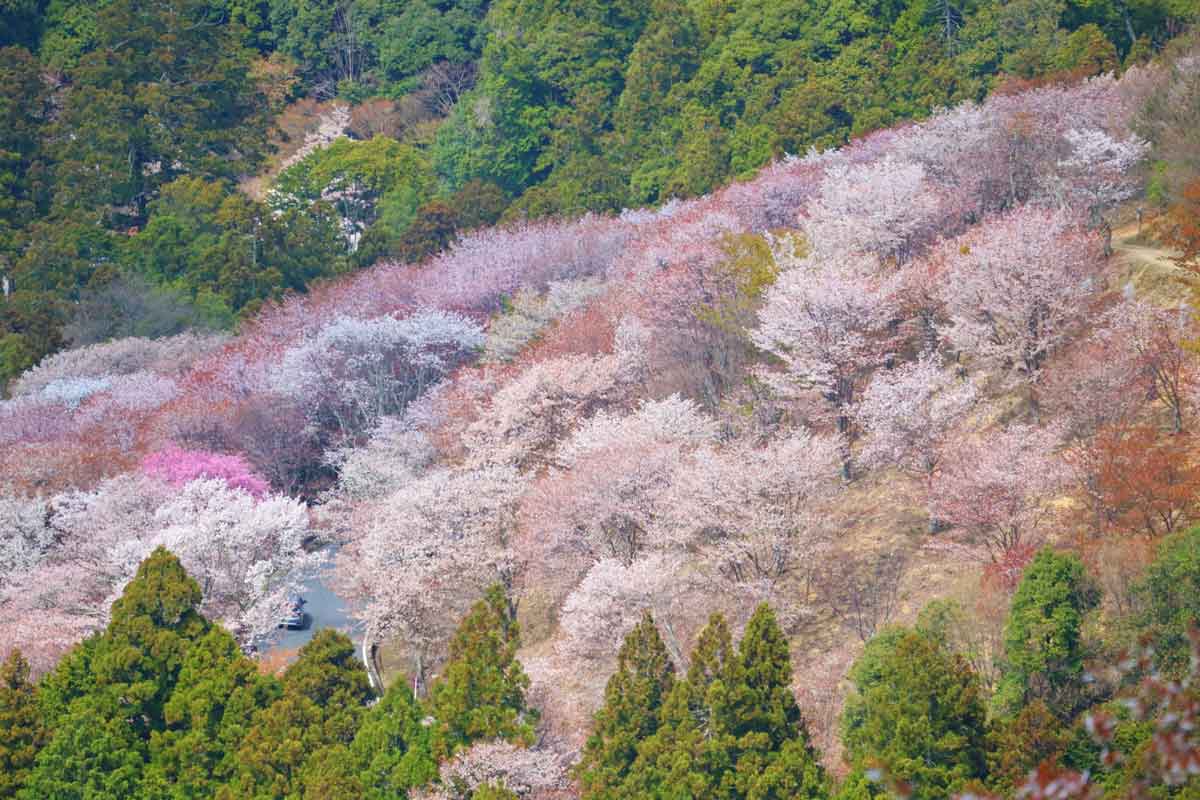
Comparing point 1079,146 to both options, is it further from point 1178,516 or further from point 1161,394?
point 1178,516

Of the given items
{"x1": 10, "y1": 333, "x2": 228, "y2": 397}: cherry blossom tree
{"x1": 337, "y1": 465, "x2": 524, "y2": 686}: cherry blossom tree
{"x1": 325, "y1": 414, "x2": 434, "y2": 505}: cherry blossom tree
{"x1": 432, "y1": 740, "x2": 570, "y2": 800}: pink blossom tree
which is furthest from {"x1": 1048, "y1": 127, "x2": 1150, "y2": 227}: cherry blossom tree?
{"x1": 10, "y1": 333, "x2": 228, "y2": 397}: cherry blossom tree

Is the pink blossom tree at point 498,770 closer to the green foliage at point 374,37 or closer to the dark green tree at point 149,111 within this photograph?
the dark green tree at point 149,111

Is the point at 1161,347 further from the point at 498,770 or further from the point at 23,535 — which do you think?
the point at 23,535

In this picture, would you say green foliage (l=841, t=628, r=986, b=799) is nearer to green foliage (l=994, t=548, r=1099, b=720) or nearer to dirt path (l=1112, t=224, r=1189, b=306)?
green foliage (l=994, t=548, r=1099, b=720)

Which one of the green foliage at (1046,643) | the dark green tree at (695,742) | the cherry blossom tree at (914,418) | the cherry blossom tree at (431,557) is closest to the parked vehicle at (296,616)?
the cherry blossom tree at (431,557)

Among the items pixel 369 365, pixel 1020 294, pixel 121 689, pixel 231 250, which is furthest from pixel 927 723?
pixel 231 250
